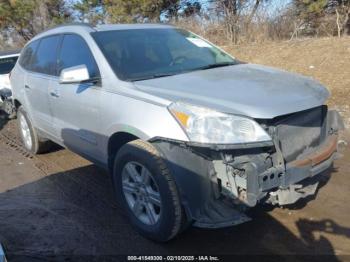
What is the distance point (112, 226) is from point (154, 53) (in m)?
1.85

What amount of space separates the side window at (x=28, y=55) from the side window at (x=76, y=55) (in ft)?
4.02

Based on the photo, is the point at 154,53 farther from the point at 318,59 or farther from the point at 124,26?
the point at 318,59

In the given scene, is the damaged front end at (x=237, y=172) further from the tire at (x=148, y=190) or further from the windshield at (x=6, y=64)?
the windshield at (x=6, y=64)

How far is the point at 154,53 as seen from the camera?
4.70 m

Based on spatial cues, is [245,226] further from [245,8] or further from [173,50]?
[245,8]

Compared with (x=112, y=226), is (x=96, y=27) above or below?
above

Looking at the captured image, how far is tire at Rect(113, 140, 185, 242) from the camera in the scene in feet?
11.6

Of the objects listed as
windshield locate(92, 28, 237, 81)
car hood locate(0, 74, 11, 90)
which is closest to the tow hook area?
windshield locate(92, 28, 237, 81)

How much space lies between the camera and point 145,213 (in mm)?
4047

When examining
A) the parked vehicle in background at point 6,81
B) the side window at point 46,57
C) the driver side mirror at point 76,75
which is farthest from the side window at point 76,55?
the parked vehicle in background at point 6,81

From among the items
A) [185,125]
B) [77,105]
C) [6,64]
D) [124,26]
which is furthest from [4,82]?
[185,125]

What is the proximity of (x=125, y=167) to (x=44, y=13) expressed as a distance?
27.2m

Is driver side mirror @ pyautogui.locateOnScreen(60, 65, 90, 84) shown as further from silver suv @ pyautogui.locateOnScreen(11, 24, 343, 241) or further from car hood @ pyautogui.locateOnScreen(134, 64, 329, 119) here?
car hood @ pyautogui.locateOnScreen(134, 64, 329, 119)

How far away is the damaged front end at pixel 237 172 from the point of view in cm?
329
